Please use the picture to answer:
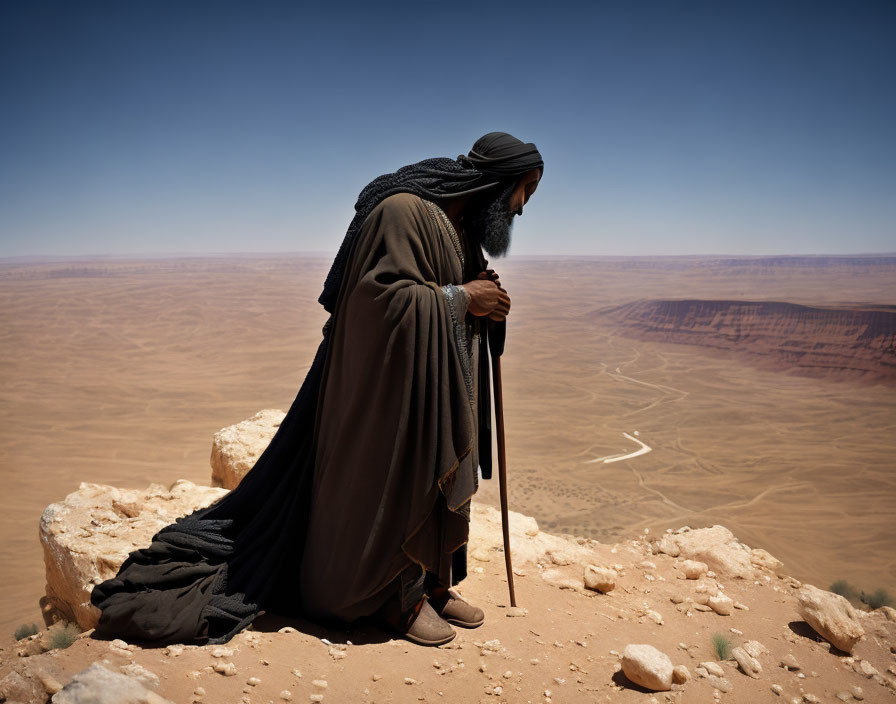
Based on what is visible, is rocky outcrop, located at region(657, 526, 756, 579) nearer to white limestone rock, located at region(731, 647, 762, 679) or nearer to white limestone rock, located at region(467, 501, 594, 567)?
white limestone rock, located at region(467, 501, 594, 567)

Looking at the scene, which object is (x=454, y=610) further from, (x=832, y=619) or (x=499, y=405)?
(x=832, y=619)

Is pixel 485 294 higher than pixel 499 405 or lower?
higher

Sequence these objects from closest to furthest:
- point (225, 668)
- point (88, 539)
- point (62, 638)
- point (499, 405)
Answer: point (225, 668), point (62, 638), point (499, 405), point (88, 539)

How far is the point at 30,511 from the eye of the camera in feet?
28.7

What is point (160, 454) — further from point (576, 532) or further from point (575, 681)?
point (575, 681)

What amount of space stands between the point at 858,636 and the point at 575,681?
1.77 m

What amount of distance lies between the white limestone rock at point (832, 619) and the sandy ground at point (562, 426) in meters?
5.87

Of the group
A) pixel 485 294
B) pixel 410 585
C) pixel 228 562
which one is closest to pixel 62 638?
pixel 228 562

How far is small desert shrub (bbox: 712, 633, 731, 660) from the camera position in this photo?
9.77 feet

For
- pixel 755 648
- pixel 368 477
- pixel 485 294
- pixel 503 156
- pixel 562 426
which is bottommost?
pixel 562 426

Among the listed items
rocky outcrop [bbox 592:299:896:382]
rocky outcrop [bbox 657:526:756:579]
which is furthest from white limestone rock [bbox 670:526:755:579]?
rocky outcrop [bbox 592:299:896:382]

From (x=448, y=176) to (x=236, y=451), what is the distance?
3880 mm

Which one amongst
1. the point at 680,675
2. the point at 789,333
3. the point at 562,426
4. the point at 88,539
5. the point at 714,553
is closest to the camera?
the point at 680,675

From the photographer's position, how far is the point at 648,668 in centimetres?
253
